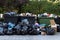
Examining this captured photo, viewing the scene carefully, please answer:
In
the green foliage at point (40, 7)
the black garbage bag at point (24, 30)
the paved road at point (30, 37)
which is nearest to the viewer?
the paved road at point (30, 37)

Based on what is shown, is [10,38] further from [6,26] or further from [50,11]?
[50,11]

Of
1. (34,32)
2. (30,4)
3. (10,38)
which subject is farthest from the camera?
(30,4)

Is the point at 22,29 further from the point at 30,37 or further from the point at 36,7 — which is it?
the point at 36,7

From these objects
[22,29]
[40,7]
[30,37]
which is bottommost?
[30,37]

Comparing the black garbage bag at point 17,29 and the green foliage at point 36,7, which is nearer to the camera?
the black garbage bag at point 17,29

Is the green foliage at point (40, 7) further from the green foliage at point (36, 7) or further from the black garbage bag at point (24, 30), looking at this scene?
the black garbage bag at point (24, 30)

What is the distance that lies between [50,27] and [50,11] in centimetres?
261

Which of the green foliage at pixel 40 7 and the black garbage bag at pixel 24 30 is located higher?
the green foliage at pixel 40 7

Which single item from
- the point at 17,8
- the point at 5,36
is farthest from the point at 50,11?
the point at 5,36

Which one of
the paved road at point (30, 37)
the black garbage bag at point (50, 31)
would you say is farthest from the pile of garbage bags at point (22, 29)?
the paved road at point (30, 37)

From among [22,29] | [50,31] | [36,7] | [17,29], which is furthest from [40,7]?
[17,29]

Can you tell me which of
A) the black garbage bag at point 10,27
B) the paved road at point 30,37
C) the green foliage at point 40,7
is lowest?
the paved road at point 30,37

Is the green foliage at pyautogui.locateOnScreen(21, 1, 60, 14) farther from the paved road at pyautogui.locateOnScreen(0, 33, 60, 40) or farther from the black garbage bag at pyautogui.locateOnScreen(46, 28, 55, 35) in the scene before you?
the paved road at pyautogui.locateOnScreen(0, 33, 60, 40)

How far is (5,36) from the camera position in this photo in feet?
35.2
